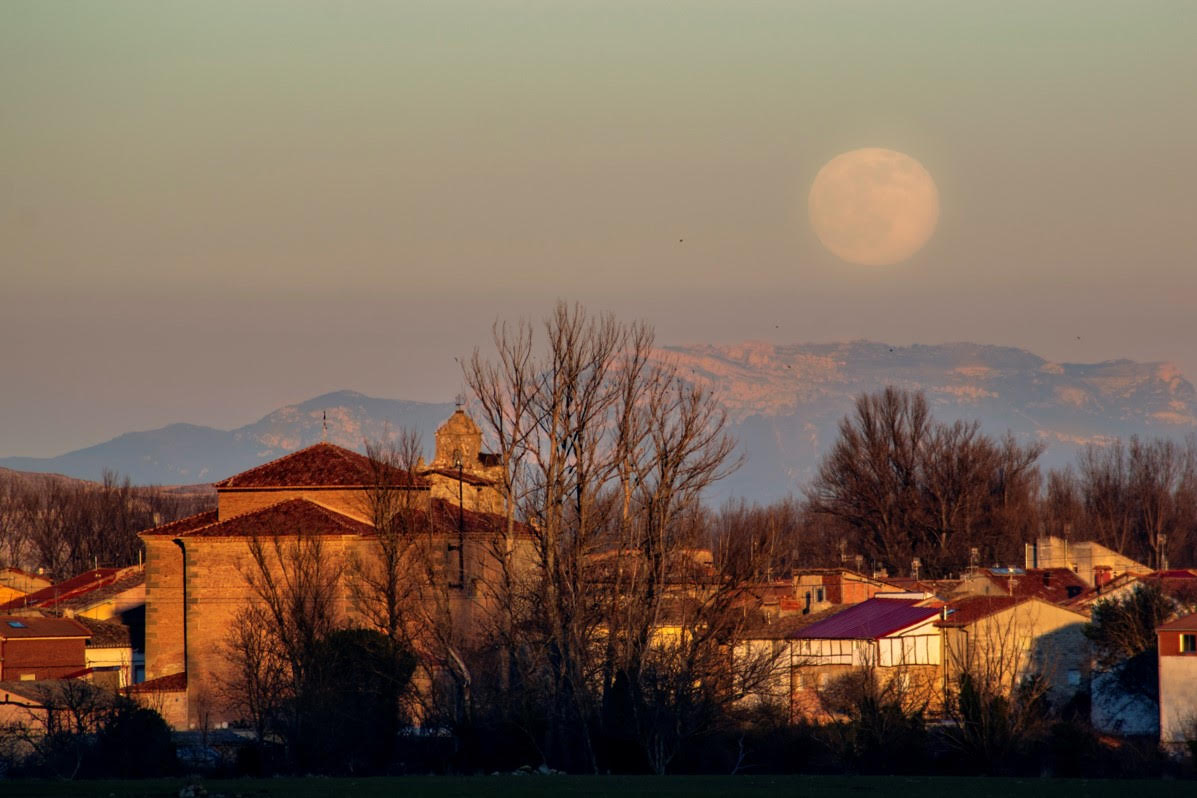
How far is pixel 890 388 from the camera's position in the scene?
8500 centimetres

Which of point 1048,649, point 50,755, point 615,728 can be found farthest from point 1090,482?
point 50,755

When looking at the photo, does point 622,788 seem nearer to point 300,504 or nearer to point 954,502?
point 300,504

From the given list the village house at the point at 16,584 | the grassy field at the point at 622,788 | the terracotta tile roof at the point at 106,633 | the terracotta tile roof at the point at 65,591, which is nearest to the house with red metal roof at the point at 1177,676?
the grassy field at the point at 622,788

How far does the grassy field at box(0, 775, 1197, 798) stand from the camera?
18203 millimetres

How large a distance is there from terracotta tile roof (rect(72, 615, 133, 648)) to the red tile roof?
63.5 feet

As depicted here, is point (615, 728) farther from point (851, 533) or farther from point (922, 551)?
point (851, 533)

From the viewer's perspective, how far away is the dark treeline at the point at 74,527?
84.0m

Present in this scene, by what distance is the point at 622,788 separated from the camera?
65.6 feet

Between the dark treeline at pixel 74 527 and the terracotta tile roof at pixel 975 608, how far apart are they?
45485 mm

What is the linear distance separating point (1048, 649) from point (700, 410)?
568 inches

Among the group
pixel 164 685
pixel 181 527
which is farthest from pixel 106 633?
pixel 164 685

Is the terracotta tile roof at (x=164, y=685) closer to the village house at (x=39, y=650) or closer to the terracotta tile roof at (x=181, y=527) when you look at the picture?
the terracotta tile roof at (x=181, y=527)

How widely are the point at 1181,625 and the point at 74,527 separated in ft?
207

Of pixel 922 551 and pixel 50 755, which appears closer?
pixel 50 755
